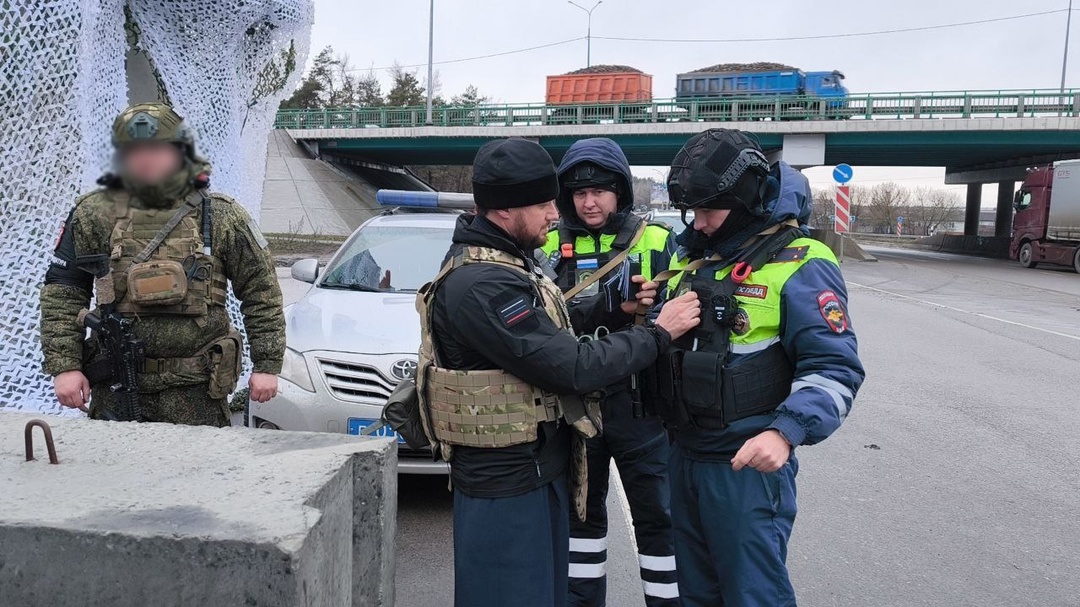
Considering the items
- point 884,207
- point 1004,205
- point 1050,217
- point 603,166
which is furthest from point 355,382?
point 884,207

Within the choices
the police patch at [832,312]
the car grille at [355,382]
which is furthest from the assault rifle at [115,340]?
the police patch at [832,312]

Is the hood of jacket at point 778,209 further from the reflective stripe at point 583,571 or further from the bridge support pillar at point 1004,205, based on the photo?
the bridge support pillar at point 1004,205

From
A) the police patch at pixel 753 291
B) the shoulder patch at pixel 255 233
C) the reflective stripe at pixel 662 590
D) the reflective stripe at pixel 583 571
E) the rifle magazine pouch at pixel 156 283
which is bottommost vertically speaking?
the reflective stripe at pixel 662 590

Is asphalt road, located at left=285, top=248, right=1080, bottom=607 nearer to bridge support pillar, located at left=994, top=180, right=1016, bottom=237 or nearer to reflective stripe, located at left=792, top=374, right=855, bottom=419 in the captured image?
reflective stripe, located at left=792, top=374, right=855, bottom=419

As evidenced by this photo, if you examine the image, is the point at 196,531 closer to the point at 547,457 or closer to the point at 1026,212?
the point at 547,457

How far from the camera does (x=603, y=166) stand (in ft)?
10.5

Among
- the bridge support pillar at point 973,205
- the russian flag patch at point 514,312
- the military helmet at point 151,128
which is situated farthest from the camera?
the bridge support pillar at point 973,205

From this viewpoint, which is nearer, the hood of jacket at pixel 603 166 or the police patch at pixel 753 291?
the police patch at pixel 753 291

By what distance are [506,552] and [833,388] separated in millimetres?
1046

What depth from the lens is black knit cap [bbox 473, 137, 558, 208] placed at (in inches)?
87.7

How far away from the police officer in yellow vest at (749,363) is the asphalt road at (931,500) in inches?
48.1

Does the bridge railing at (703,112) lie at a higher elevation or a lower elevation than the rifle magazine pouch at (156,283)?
higher

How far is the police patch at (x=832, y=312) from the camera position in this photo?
2.22m

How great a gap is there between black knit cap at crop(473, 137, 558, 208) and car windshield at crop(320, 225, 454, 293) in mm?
3060
